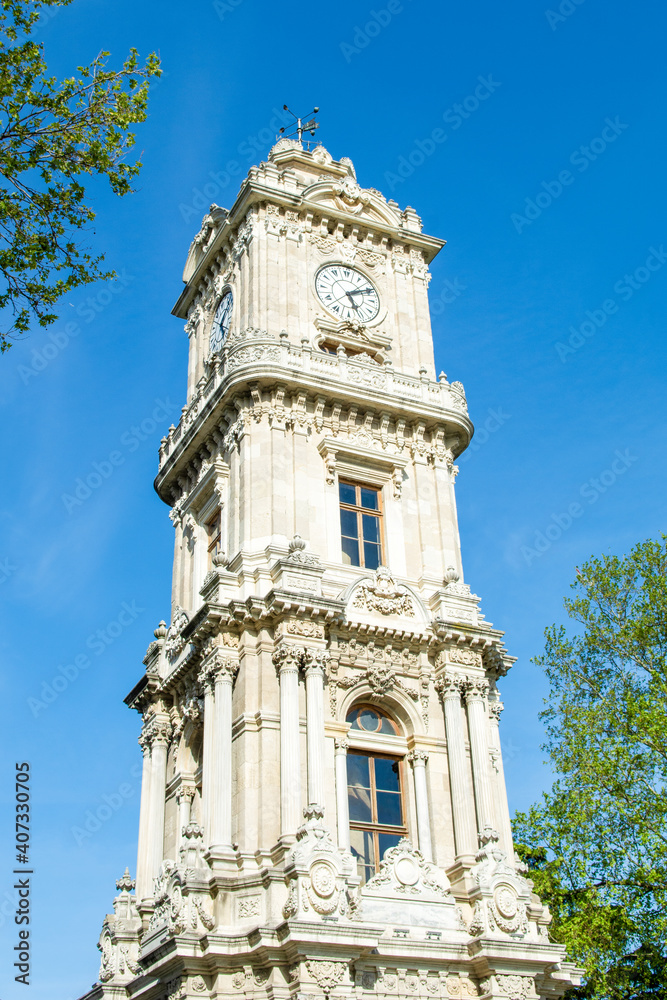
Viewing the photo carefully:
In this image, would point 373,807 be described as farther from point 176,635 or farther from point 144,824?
point 176,635

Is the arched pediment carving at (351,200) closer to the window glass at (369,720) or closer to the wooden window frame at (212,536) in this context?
the wooden window frame at (212,536)

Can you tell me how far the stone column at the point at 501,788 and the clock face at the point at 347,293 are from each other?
1233 cm

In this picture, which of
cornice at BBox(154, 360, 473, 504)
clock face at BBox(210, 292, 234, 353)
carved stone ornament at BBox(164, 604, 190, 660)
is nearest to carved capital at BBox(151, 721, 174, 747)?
carved stone ornament at BBox(164, 604, 190, 660)

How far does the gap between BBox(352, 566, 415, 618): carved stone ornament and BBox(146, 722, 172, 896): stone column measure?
6.77 m

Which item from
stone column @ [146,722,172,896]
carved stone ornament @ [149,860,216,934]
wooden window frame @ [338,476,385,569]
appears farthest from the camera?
wooden window frame @ [338,476,385,569]

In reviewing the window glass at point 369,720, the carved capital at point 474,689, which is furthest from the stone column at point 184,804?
the carved capital at point 474,689

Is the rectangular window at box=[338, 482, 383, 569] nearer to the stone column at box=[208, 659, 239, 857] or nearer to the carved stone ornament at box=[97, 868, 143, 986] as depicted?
the stone column at box=[208, 659, 239, 857]

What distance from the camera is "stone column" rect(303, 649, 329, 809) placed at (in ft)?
76.4

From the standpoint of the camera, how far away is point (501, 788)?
26.9 m

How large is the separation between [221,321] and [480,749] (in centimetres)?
1593

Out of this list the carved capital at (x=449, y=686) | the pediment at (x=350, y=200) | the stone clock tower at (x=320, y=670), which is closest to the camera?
the stone clock tower at (x=320, y=670)

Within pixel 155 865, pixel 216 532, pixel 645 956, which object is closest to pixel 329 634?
pixel 216 532

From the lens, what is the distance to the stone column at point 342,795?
23.8 metres

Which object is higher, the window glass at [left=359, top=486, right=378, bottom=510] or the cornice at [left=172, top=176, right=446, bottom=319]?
the cornice at [left=172, top=176, right=446, bottom=319]
